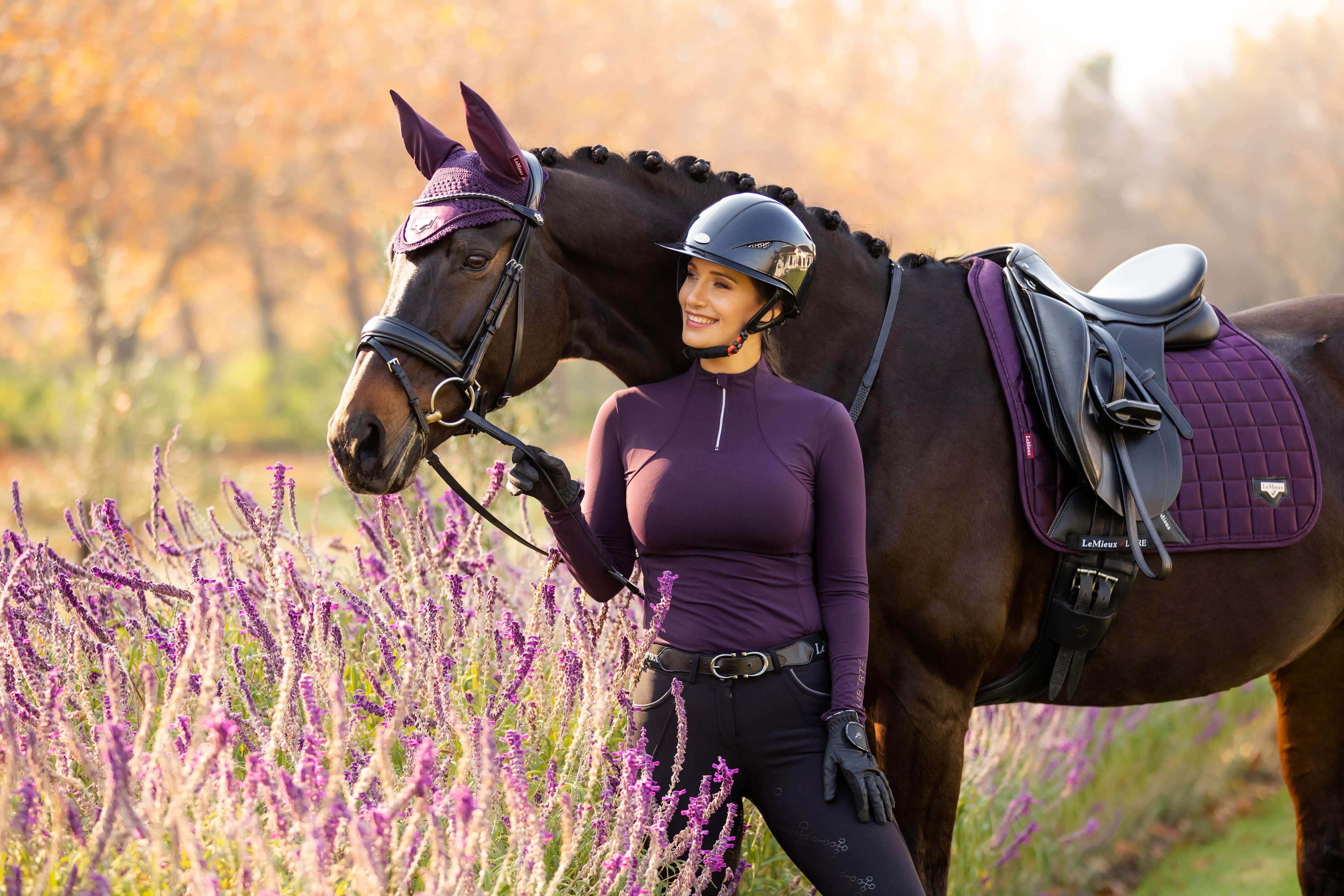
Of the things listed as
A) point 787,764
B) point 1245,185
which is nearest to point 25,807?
point 787,764

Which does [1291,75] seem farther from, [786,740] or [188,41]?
[786,740]

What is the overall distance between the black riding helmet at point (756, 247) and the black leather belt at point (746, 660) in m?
0.66

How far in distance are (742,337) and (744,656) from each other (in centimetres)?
72

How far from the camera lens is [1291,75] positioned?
23750 millimetres

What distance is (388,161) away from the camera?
20.7 m

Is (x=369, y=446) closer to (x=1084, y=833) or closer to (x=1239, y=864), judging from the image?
(x=1084, y=833)

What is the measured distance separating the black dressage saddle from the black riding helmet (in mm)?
747

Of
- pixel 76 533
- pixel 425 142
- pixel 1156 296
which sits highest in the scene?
pixel 425 142

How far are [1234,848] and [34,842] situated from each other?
517 centimetres

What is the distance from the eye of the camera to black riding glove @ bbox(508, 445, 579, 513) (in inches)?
91.7

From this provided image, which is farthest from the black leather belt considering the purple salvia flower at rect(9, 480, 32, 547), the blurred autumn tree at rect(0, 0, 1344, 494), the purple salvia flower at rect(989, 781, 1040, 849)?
the blurred autumn tree at rect(0, 0, 1344, 494)

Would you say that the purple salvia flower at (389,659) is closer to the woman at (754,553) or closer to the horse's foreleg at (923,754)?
the woman at (754,553)

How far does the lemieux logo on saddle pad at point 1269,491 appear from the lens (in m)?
2.88

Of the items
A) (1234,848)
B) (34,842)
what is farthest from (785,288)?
(1234,848)
